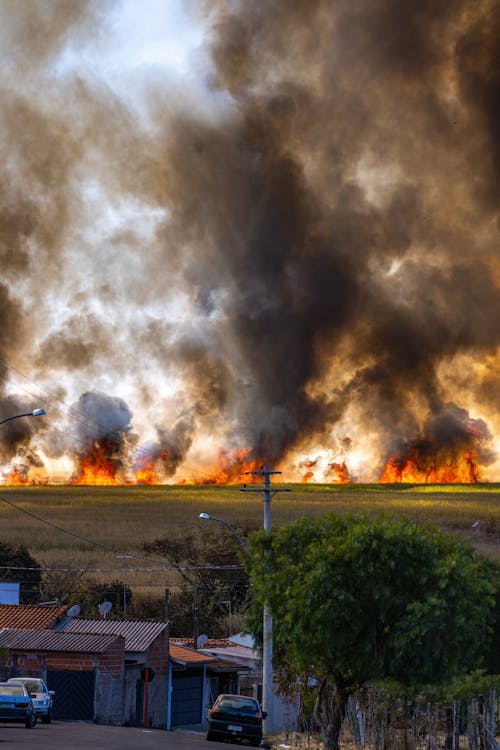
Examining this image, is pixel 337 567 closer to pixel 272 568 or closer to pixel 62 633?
pixel 272 568

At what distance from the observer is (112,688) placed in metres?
46.2

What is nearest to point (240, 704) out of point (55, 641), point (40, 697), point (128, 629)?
point (40, 697)

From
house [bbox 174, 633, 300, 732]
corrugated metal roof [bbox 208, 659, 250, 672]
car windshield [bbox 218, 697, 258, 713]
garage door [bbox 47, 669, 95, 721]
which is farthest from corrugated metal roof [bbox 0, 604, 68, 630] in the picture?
car windshield [bbox 218, 697, 258, 713]

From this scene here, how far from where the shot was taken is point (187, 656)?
5131 centimetres

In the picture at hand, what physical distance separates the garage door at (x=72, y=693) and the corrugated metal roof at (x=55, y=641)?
949 millimetres

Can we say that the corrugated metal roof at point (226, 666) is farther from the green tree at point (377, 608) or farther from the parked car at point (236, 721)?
the green tree at point (377, 608)

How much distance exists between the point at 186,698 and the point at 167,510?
237 ft

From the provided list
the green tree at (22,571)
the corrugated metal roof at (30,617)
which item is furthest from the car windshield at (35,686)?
the green tree at (22,571)

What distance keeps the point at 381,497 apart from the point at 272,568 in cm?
10672

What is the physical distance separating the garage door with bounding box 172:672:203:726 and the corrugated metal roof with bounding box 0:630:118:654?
6.55 metres

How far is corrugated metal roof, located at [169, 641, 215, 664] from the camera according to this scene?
165 feet

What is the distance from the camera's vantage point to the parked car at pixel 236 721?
38281 millimetres

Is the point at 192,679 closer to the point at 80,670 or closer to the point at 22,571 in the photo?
the point at 80,670

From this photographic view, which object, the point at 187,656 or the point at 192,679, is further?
the point at 192,679
